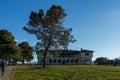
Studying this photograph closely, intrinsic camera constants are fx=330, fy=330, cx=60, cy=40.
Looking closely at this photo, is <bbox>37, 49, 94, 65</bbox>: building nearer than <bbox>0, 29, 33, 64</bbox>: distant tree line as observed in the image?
No

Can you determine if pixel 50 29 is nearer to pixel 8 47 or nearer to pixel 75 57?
pixel 8 47

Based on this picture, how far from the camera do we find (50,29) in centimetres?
7831

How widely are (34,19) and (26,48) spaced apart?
2468 inches

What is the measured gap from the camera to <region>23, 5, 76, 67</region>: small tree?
77812 mm

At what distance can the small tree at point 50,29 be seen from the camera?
3063 inches

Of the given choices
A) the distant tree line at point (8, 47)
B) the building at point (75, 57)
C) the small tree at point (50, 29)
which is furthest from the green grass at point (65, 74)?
the building at point (75, 57)

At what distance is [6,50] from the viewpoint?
110812 millimetres

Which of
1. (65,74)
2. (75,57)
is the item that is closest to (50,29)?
(65,74)

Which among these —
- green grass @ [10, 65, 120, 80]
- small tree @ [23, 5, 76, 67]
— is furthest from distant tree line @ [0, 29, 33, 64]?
green grass @ [10, 65, 120, 80]

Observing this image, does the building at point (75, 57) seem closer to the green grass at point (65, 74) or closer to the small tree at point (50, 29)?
the small tree at point (50, 29)

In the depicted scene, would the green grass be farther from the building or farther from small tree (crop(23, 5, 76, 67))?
the building

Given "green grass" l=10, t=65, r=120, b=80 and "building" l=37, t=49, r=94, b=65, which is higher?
"building" l=37, t=49, r=94, b=65

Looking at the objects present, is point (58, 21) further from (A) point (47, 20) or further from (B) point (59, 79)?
(B) point (59, 79)

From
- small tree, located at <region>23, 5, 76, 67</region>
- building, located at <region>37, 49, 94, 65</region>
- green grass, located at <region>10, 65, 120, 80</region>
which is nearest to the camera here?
green grass, located at <region>10, 65, 120, 80</region>
